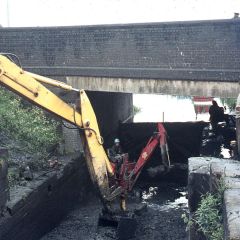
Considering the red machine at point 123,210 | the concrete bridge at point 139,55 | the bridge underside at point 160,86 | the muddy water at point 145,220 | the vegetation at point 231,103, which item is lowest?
the muddy water at point 145,220

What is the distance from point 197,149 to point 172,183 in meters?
2.17

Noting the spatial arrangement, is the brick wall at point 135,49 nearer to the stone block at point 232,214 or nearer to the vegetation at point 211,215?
the vegetation at point 211,215

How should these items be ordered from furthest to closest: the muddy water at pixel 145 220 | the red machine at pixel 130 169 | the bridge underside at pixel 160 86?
the bridge underside at pixel 160 86
the red machine at pixel 130 169
the muddy water at pixel 145 220

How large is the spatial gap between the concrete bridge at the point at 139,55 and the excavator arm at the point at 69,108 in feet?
11.1

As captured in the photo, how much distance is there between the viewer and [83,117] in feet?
26.9

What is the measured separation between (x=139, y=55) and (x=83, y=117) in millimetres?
4063

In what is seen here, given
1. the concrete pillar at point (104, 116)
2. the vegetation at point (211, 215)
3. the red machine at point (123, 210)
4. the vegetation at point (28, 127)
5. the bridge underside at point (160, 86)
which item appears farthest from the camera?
the concrete pillar at point (104, 116)

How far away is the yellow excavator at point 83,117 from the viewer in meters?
7.33

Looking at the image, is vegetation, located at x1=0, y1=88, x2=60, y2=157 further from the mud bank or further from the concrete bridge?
the concrete bridge

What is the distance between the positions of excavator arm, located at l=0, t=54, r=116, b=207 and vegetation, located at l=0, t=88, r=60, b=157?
2.87m

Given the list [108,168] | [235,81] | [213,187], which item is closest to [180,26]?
[235,81]

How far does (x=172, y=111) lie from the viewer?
29797 mm

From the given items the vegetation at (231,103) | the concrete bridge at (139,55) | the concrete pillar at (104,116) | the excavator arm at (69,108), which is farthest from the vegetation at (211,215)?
the vegetation at (231,103)

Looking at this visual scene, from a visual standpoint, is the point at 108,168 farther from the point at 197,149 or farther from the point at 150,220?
the point at 197,149
